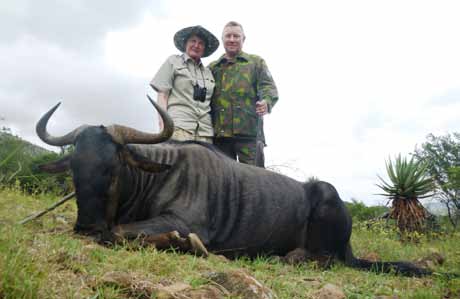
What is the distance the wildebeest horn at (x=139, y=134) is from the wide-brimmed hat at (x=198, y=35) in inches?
90.9

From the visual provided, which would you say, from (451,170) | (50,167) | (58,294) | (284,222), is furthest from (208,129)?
(451,170)

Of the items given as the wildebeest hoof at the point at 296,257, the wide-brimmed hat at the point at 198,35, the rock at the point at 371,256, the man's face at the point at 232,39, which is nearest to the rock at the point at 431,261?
the rock at the point at 371,256

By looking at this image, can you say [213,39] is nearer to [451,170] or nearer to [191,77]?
[191,77]

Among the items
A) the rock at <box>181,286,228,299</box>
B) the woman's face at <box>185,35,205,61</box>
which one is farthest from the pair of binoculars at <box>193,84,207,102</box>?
the rock at <box>181,286,228,299</box>

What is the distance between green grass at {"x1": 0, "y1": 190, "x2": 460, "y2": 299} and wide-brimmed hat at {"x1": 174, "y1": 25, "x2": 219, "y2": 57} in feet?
8.94

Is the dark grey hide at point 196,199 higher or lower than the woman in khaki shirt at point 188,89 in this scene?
lower

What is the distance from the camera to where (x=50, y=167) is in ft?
14.8

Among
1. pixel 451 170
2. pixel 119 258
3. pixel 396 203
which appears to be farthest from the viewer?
pixel 451 170

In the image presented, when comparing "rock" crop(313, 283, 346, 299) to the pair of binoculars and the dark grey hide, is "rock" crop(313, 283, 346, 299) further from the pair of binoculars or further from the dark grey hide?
the pair of binoculars

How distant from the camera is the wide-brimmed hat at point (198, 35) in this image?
20.7ft

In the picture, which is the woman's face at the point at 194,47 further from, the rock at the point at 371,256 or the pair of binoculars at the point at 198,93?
the rock at the point at 371,256

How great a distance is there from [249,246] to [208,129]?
185 centimetres

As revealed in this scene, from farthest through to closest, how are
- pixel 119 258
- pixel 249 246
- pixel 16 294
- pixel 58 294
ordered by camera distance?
pixel 249 246 < pixel 119 258 < pixel 58 294 < pixel 16 294

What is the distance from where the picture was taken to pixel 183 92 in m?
6.04
